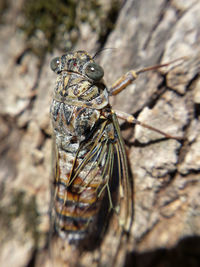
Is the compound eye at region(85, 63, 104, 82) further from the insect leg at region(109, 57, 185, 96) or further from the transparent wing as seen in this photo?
the transparent wing

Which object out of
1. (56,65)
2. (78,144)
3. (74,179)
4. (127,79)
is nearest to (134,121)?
(127,79)

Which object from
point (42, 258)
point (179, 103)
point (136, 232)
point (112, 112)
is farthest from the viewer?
point (42, 258)

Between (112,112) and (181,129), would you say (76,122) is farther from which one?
(181,129)

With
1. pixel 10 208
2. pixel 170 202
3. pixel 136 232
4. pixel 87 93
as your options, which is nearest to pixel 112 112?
pixel 87 93

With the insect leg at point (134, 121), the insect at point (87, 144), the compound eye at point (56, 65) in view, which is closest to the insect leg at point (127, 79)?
the insect at point (87, 144)

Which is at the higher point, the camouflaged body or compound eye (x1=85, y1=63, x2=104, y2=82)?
compound eye (x1=85, y1=63, x2=104, y2=82)

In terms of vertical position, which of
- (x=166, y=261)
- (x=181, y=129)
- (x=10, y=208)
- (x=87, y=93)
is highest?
(x=87, y=93)

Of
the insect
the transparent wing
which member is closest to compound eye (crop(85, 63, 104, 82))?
the insect

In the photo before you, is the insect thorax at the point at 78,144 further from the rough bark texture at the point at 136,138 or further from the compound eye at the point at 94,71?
the rough bark texture at the point at 136,138
